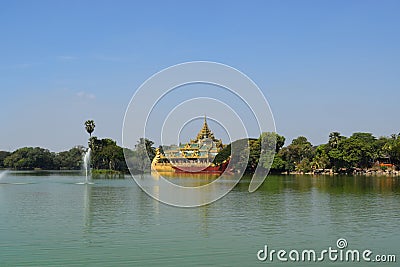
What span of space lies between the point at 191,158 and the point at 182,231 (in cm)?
8188

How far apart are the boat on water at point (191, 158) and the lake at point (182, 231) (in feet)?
213

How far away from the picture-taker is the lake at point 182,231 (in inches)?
522

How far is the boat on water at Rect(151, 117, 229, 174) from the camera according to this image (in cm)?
9331

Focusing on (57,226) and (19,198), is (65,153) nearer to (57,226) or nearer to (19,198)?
(19,198)

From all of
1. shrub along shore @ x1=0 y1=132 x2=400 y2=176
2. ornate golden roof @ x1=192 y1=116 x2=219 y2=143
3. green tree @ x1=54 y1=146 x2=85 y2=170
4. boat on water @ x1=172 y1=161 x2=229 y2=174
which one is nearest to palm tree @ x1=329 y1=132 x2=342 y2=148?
shrub along shore @ x1=0 y1=132 x2=400 y2=176

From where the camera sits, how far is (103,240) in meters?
15.4

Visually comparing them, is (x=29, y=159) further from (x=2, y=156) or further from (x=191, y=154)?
(x=191, y=154)

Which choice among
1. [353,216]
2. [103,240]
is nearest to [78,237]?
[103,240]

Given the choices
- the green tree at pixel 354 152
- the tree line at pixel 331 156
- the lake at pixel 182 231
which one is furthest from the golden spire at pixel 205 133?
the lake at pixel 182 231

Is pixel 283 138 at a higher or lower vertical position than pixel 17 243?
higher

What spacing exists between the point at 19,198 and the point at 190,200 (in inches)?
377

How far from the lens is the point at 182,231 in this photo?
55.8ft

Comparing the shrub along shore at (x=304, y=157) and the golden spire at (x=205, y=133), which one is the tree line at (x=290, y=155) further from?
the golden spire at (x=205, y=133)

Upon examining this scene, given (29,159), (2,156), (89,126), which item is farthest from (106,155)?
(2,156)
